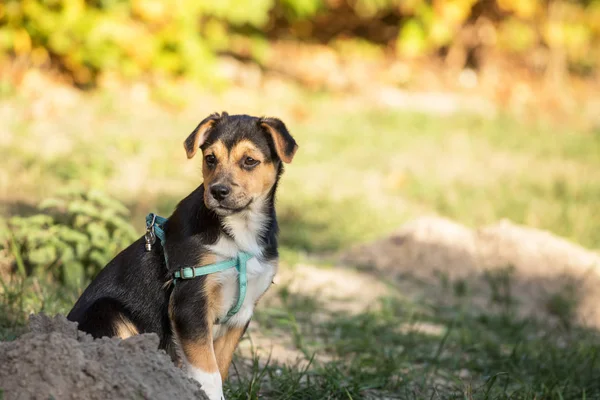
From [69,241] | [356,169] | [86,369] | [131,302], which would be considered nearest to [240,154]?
[131,302]

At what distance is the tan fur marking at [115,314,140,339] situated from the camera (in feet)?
12.5

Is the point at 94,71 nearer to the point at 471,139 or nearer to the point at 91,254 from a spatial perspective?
the point at 471,139

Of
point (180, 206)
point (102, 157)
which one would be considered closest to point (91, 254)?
point (180, 206)

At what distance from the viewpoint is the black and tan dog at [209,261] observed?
365 centimetres

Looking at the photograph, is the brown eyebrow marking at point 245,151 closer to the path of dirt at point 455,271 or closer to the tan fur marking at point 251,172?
the tan fur marking at point 251,172

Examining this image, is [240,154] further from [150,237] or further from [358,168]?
[358,168]

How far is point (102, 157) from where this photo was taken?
29.5 ft

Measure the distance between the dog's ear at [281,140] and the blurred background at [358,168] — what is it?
2.50 ft

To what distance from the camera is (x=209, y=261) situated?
374 centimetres

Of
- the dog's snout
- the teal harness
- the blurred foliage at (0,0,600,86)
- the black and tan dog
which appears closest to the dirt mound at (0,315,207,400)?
the black and tan dog

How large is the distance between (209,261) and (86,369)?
2.73 ft

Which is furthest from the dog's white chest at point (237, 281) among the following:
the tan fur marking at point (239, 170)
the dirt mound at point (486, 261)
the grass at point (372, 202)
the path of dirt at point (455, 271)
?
the dirt mound at point (486, 261)

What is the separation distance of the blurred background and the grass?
0.03 meters

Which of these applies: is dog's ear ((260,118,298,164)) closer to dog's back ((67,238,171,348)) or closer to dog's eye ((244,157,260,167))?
dog's eye ((244,157,260,167))
